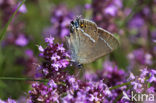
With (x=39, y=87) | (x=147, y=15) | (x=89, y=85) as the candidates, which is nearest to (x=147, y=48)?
(x=147, y=15)

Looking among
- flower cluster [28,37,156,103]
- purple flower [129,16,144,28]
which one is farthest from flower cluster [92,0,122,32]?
flower cluster [28,37,156,103]

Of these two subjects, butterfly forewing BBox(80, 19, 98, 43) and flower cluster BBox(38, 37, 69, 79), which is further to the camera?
butterfly forewing BBox(80, 19, 98, 43)

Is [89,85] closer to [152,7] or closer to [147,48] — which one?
[147,48]

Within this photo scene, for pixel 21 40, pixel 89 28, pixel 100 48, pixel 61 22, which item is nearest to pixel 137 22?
pixel 61 22

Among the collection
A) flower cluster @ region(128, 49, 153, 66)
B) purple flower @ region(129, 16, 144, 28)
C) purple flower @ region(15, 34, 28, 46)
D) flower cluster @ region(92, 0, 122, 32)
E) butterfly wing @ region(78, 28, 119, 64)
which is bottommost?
butterfly wing @ region(78, 28, 119, 64)

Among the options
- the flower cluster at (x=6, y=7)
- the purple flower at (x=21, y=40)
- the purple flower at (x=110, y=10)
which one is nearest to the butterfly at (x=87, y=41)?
the purple flower at (x=110, y=10)

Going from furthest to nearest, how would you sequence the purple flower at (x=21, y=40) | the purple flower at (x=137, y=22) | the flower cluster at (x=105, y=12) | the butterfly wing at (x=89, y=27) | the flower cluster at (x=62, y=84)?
the purple flower at (x=137, y=22), the purple flower at (x=21, y=40), the flower cluster at (x=105, y=12), the butterfly wing at (x=89, y=27), the flower cluster at (x=62, y=84)

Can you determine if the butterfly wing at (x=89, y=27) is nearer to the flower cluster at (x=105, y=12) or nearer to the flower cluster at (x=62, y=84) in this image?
the flower cluster at (x=62, y=84)

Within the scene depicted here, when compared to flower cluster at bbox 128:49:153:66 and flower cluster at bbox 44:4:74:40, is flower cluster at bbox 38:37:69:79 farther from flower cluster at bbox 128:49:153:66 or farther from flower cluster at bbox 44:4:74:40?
flower cluster at bbox 128:49:153:66
